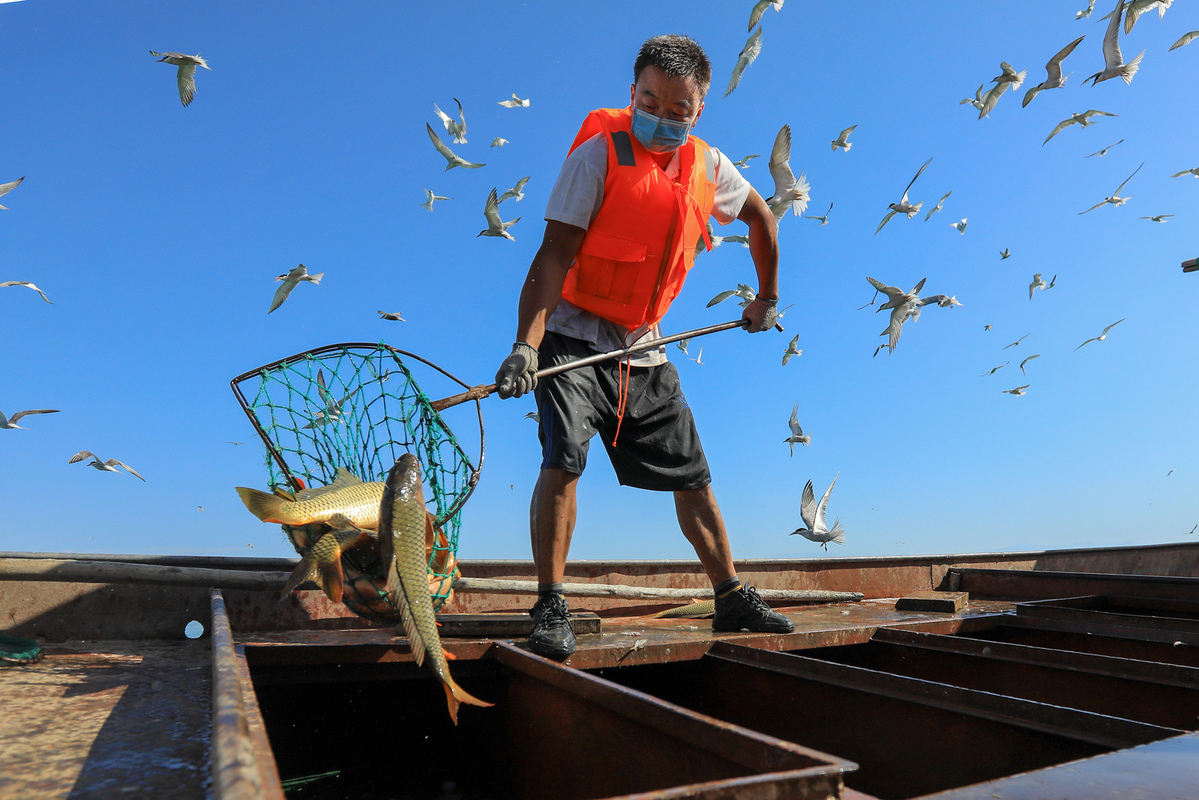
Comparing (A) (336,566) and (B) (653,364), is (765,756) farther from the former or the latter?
(B) (653,364)

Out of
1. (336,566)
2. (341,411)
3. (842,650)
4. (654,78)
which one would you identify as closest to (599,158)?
A: (654,78)

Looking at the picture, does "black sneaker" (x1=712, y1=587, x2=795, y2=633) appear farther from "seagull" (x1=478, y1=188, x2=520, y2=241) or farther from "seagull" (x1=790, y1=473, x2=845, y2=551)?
"seagull" (x1=478, y1=188, x2=520, y2=241)

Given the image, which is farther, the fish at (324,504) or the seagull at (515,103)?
the seagull at (515,103)

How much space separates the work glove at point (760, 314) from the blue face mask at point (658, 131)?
979 mm

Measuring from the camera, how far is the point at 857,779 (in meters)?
2.24

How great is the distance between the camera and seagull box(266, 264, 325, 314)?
8.13m

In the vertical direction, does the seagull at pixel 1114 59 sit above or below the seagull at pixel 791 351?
above

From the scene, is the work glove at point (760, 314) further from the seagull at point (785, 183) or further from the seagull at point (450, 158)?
the seagull at point (450, 158)

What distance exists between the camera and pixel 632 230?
10.4 feet

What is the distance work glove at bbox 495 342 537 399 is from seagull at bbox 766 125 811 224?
4.64 metres

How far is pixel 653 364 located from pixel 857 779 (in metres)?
1.88

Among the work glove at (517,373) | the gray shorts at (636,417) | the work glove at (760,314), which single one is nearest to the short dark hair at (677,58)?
the work glove at (760,314)

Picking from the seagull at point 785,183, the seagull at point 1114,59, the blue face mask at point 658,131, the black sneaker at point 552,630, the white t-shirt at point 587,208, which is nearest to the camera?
the black sneaker at point 552,630

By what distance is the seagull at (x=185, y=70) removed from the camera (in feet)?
23.5
